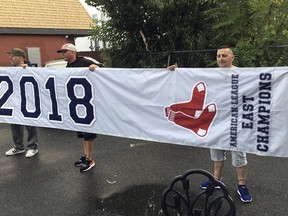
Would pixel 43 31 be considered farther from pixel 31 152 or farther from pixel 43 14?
pixel 31 152

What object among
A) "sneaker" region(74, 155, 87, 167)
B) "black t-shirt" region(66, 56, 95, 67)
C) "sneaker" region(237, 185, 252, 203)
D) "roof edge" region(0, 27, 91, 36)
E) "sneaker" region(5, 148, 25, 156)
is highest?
"roof edge" region(0, 27, 91, 36)

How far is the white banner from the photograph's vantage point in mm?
3441

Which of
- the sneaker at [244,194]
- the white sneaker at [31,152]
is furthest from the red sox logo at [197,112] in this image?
the white sneaker at [31,152]

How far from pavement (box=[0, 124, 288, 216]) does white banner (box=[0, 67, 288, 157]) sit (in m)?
0.75

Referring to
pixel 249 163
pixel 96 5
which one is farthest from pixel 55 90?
pixel 96 5

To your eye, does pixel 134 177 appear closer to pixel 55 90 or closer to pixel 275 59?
pixel 55 90

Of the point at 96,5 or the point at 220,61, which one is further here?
the point at 96,5

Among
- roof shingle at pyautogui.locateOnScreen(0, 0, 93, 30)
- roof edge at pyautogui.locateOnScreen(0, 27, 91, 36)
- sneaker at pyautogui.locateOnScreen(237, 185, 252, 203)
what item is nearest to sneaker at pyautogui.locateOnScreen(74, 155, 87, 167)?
sneaker at pyautogui.locateOnScreen(237, 185, 252, 203)

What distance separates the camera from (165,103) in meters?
4.04

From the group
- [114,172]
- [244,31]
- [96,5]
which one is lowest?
[114,172]

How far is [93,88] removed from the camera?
15.0 ft

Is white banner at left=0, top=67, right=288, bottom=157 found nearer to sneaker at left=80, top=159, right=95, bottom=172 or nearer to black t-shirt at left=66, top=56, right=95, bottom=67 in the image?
black t-shirt at left=66, top=56, right=95, bottom=67

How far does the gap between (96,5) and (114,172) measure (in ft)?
14.6

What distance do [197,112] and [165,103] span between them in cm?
43
